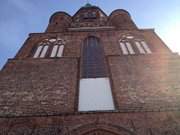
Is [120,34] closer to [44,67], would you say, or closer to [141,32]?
[141,32]

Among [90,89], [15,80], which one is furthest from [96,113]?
[15,80]

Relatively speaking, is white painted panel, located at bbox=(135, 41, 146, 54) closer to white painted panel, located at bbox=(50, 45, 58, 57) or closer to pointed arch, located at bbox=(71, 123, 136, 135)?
white painted panel, located at bbox=(50, 45, 58, 57)

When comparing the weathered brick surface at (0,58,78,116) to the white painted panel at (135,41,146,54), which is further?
the white painted panel at (135,41,146,54)

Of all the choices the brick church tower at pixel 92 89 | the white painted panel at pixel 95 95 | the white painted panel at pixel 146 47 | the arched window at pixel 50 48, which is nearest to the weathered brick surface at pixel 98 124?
the brick church tower at pixel 92 89

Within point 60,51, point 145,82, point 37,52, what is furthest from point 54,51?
point 145,82

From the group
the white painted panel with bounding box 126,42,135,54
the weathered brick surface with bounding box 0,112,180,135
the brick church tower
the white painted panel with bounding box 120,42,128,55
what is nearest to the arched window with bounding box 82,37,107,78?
the brick church tower

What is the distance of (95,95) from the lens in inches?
290

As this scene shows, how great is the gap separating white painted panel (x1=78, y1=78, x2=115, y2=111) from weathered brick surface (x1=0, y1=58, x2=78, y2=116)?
351 mm

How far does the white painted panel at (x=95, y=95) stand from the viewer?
6.81 meters

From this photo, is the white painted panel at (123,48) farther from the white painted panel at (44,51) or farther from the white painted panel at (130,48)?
the white painted panel at (44,51)

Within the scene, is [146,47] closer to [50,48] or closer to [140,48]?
[140,48]

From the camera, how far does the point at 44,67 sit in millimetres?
9094

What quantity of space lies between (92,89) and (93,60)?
9.43 ft

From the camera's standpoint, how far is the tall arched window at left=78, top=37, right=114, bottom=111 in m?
6.91
